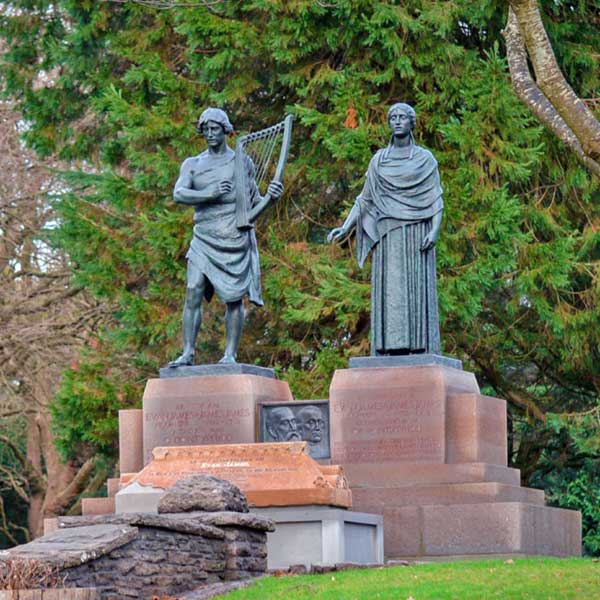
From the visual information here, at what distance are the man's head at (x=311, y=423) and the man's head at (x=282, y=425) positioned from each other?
0.08 metres

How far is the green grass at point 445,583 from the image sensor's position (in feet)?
37.2

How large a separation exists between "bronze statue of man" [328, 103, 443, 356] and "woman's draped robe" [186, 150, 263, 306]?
96 centimetres

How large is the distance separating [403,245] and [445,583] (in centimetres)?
554

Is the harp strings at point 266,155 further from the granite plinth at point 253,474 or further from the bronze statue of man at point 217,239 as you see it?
the granite plinth at point 253,474

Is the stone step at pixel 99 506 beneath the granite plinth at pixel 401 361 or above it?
beneath

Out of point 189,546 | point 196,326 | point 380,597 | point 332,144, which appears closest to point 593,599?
point 380,597

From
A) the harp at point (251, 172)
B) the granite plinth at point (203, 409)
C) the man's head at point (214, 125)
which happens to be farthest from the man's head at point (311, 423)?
the man's head at point (214, 125)

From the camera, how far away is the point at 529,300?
77.5 ft

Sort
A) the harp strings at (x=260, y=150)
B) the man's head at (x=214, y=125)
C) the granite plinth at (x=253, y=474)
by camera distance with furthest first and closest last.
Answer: the harp strings at (x=260, y=150), the man's head at (x=214, y=125), the granite plinth at (x=253, y=474)

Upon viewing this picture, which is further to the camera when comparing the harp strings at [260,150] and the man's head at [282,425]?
the harp strings at [260,150]

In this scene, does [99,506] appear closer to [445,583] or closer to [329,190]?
[445,583]

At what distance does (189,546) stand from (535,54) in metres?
A: 4.41

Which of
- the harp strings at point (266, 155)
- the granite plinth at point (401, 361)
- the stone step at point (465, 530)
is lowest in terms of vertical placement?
the stone step at point (465, 530)

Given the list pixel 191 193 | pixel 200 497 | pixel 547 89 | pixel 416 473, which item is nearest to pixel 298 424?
pixel 416 473
